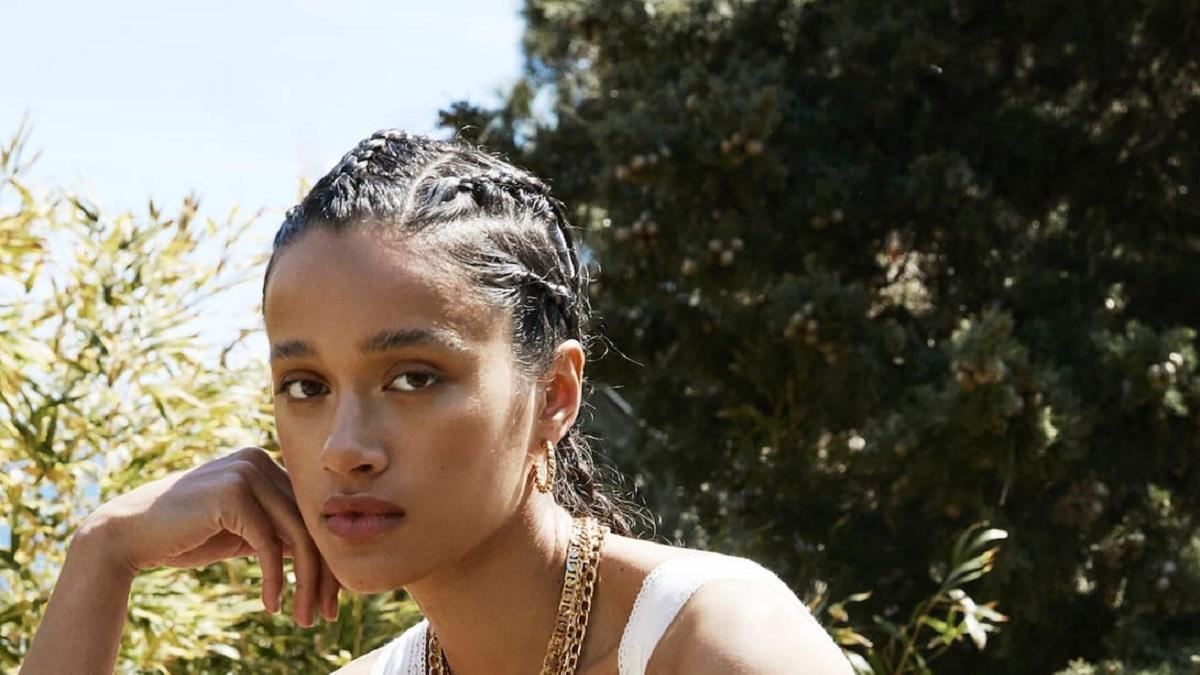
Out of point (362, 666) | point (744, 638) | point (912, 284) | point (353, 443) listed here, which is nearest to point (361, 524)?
point (353, 443)

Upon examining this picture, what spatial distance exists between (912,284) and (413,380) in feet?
16.3

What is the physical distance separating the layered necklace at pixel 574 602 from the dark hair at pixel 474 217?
253mm

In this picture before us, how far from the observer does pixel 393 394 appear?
1.65 m

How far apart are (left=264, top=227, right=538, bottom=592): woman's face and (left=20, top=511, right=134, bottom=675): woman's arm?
0.45 m

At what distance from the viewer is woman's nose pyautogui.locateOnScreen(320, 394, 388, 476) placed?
1.63 metres

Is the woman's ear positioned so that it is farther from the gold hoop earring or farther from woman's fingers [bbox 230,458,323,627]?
woman's fingers [bbox 230,458,323,627]

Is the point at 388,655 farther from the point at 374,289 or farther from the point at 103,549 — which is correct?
the point at 374,289

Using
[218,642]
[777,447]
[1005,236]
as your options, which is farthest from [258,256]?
[1005,236]

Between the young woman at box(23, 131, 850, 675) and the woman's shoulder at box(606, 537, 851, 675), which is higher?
the young woman at box(23, 131, 850, 675)

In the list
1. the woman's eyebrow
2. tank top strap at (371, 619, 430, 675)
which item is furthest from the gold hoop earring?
tank top strap at (371, 619, 430, 675)

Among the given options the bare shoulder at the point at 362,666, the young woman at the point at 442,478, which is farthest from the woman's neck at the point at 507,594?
the bare shoulder at the point at 362,666

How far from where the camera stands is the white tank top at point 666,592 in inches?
70.3

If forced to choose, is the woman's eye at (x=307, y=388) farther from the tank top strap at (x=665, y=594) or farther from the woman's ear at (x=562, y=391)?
the tank top strap at (x=665, y=594)

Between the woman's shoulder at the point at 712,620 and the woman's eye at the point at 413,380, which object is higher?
the woman's eye at the point at 413,380
